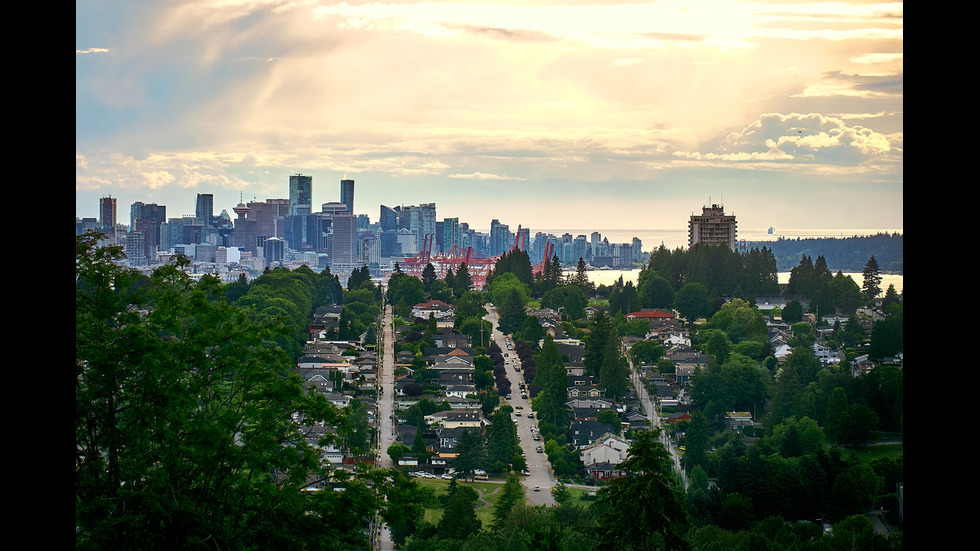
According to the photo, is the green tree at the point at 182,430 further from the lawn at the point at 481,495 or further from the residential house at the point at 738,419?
the residential house at the point at 738,419

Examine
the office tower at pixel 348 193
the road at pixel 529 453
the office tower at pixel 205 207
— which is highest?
the office tower at pixel 348 193

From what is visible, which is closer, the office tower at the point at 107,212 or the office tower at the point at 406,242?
the office tower at the point at 107,212

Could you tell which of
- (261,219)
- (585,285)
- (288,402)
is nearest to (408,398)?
(288,402)

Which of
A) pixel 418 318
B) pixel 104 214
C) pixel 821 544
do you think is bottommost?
pixel 821 544

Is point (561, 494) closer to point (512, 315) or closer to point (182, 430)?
point (182, 430)

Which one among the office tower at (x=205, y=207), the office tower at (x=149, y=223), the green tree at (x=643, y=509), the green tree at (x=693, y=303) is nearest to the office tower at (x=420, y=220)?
the office tower at (x=205, y=207)

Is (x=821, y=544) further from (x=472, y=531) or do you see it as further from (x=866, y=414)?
(x=866, y=414)

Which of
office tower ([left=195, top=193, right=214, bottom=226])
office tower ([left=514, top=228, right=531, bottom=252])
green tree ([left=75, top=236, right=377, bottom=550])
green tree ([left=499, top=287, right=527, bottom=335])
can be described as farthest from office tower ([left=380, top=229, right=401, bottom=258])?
green tree ([left=75, top=236, right=377, bottom=550])
